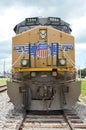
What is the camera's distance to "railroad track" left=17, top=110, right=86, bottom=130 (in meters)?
8.96

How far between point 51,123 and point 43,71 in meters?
2.41

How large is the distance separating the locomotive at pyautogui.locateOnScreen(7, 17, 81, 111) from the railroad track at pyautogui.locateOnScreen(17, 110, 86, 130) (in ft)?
1.55

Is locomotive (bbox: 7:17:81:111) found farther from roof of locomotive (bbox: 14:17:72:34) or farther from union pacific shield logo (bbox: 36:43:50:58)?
roof of locomotive (bbox: 14:17:72:34)

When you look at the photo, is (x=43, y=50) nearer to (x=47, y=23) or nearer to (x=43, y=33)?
(x=43, y=33)

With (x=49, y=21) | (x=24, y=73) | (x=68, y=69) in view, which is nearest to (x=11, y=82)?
(x=24, y=73)

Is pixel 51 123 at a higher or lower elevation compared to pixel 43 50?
lower

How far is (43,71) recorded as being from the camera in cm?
1159

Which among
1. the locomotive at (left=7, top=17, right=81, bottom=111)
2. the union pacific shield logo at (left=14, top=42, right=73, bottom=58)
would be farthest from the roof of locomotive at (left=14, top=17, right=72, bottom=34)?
the union pacific shield logo at (left=14, top=42, right=73, bottom=58)

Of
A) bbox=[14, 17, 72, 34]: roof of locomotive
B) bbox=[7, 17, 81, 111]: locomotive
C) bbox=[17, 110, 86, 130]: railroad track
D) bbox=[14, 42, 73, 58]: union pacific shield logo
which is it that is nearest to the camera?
bbox=[17, 110, 86, 130]: railroad track

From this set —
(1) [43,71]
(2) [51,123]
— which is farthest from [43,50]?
(2) [51,123]

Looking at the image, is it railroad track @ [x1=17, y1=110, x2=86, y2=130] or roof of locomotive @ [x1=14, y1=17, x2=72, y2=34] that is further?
roof of locomotive @ [x1=14, y1=17, x2=72, y2=34]

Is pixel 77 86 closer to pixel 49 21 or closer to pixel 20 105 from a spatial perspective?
pixel 20 105

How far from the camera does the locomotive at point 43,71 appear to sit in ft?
37.6

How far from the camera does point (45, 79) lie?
11680 mm
